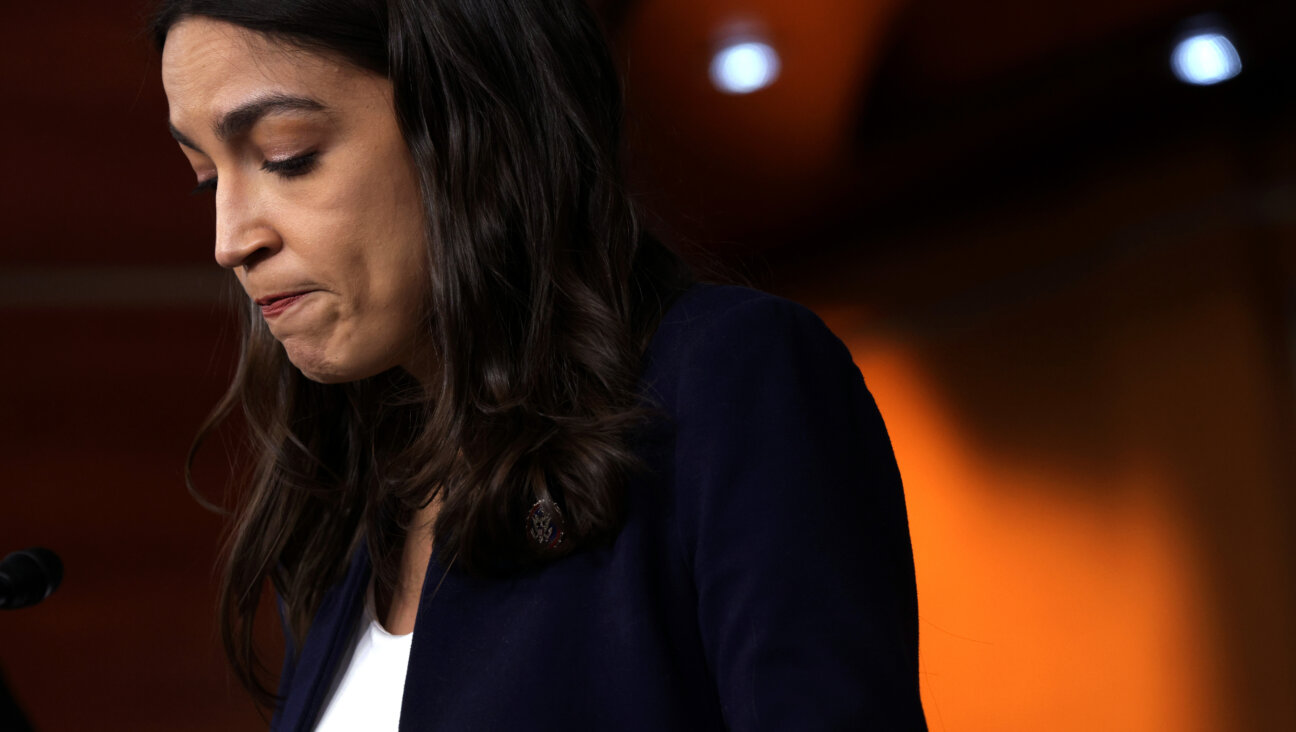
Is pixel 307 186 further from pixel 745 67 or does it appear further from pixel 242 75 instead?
pixel 745 67

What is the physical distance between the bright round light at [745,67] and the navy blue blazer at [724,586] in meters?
1.53

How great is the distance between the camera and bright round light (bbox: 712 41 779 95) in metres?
2.26

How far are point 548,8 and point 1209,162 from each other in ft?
6.27

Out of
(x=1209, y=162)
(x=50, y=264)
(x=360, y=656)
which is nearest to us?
(x=360, y=656)

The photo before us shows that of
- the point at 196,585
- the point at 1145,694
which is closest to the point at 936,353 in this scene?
the point at 1145,694

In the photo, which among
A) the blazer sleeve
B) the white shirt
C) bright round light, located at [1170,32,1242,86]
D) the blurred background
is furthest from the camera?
bright round light, located at [1170,32,1242,86]

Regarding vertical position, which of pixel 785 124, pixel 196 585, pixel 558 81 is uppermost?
pixel 785 124

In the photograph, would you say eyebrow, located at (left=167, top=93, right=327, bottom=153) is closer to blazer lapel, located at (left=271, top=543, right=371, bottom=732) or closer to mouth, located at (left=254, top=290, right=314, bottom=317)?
mouth, located at (left=254, top=290, right=314, bottom=317)

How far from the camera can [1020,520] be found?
244cm

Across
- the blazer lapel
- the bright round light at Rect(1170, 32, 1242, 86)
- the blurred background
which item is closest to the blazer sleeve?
the blazer lapel

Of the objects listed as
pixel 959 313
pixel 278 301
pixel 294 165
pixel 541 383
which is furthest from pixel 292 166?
pixel 959 313

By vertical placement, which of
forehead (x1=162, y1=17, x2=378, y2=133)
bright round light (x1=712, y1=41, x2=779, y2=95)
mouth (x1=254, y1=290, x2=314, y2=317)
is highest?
bright round light (x1=712, y1=41, x2=779, y2=95)

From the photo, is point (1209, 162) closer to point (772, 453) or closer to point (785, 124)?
point (785, 124)

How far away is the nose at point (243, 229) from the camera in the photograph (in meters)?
0.85
